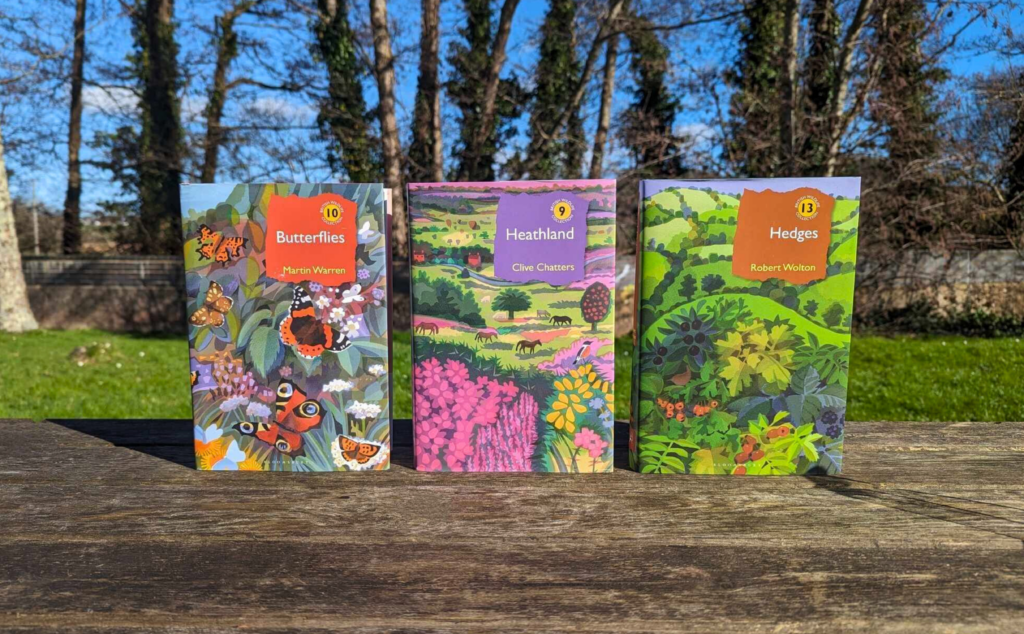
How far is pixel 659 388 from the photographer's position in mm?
1034

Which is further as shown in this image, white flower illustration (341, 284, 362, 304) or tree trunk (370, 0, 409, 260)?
tree trunk (370, 0, 409, 260)

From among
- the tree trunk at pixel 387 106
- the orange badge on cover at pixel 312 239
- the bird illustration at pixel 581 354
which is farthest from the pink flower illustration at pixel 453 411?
the tree trunk at pixel 387 106

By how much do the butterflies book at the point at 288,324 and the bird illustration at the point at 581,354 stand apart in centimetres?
31

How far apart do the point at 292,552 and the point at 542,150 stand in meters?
7.71

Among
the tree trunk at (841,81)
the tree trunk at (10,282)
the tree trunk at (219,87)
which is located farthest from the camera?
the tree trunk at (219,87)

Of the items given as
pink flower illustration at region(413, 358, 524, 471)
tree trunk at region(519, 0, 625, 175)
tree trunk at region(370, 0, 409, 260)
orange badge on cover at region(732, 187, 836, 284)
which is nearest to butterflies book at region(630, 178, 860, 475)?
orange badge on cover at region(732, 187, 836, 284)

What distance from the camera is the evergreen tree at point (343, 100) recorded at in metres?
8.88

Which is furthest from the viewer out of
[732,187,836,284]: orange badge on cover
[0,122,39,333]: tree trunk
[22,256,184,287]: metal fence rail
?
[22,256,184,287]: metal fence rail

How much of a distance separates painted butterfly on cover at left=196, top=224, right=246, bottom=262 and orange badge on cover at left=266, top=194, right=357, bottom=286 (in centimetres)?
5

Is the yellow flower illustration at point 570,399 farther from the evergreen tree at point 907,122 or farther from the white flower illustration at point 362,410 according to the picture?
the evergreen tree at point 907,122

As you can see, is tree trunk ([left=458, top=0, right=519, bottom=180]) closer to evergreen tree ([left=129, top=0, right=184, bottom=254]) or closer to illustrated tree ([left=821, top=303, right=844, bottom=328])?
evergreen tree ([left=129, top=0, right=184, bottom=254])

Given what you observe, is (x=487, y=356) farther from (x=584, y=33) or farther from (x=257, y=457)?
(x=584, y=33)

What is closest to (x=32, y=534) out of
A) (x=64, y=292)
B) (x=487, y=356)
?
(x=487, y=356)

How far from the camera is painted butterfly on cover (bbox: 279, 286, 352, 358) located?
104 centimetres
